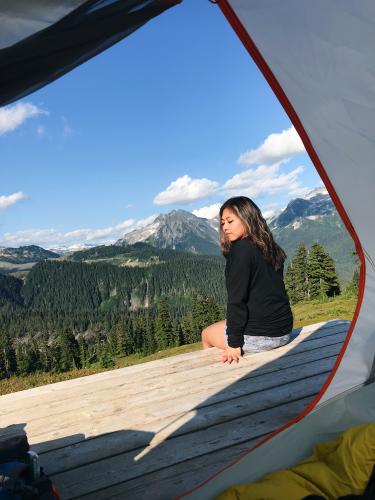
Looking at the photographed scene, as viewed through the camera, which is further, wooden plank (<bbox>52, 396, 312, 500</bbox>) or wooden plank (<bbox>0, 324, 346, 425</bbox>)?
wooden plank (<bbox>0, 324, 346, 425</bbox>)

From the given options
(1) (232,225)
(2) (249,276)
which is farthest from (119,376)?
(1) (232,225)

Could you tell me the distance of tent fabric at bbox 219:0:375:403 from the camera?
228 cm

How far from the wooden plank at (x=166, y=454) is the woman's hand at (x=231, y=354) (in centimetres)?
118

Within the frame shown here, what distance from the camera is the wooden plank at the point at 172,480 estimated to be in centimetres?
246

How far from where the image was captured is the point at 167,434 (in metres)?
3.14

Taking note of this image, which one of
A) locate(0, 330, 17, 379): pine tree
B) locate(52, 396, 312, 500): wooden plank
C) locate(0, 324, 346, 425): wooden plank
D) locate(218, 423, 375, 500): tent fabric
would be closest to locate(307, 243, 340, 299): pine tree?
locate(0, 324, 346, 425): wooden plank

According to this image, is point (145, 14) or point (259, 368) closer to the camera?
point (145, 14)

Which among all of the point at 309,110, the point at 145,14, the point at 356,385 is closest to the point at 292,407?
the point at 356,385

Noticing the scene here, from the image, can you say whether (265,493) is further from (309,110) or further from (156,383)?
(156,383)

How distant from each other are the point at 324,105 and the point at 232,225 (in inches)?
81.7

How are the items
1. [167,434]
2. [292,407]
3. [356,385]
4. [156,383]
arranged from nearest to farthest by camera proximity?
[356,385], [167,434], [292,407], [156,383]

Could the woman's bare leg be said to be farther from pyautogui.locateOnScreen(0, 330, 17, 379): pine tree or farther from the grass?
pyautogui.locateOnScreen(0, 330, 17, 379): pine tree

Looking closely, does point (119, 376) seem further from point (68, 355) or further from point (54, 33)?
point (68, 355)

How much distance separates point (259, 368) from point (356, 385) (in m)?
1.61
